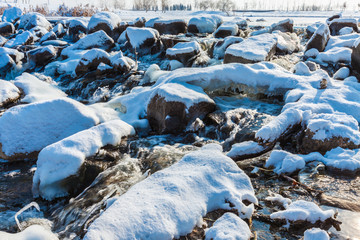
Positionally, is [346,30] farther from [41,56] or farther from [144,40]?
[41,56]

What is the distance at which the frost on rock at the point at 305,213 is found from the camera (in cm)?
221

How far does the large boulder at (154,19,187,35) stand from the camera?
13320 millimetres

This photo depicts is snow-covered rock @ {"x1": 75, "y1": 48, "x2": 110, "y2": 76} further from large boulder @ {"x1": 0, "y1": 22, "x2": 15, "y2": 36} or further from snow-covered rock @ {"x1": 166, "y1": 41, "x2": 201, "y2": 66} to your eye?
large boulder @ {"x1": 0, "y1": 22, "x2": 15, "y2": 36}

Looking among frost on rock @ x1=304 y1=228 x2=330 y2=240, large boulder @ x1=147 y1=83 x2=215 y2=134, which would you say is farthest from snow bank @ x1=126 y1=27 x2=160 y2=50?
frost on rock @ x1=304 y1=228 x2=330 y2=240

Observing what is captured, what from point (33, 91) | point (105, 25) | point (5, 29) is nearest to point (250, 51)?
point (33, 91)

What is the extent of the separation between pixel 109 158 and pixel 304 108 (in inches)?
126

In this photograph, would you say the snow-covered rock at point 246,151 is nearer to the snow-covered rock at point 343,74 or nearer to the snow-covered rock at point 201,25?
the snow-covered rock at point 343,74

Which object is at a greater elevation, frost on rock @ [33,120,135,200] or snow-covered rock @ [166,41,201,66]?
snow-covered rock @ [166,41,201,66]

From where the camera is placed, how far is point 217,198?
2.41 meters

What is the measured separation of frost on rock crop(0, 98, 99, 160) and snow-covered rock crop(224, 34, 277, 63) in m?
4.15

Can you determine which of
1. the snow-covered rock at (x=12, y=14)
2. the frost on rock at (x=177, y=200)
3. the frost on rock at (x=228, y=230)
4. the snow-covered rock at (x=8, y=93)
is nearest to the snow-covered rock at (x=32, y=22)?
the snow-covered rock at (x=12, y=14)

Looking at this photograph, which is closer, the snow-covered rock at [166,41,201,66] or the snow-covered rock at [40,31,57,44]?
the snow-covered rock at [166,41,201,66]

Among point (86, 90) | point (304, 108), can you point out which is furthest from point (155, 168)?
point (86, 90)

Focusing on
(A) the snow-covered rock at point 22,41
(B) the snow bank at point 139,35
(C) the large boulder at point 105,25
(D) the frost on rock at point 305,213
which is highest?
(C) the large boulder at point 105,25
